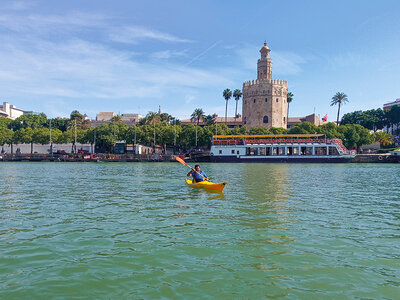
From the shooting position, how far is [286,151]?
Result: 71.0 meters

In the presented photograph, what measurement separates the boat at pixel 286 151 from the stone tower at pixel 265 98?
116ft

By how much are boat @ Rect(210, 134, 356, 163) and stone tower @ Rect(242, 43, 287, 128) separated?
35392 mm

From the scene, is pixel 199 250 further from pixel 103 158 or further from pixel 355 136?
pixel 355 136

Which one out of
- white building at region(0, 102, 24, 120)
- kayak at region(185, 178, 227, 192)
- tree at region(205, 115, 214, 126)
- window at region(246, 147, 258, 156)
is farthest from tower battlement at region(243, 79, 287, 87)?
white building at region(0, 102, 24, 120)

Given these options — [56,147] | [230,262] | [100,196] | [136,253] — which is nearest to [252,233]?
[230,262]

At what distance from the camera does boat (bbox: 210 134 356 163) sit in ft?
222

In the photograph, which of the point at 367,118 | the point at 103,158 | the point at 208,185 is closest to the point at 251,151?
the point at 103,158

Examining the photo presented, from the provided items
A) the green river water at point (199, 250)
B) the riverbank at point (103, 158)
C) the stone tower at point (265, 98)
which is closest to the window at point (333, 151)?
the riverbank at point (103, 158)

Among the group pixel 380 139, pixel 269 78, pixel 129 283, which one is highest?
pixel 269 78

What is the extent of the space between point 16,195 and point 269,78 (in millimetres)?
99372

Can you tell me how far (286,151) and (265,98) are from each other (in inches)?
1608

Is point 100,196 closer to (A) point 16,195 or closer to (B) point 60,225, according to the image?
(A) point 16,195

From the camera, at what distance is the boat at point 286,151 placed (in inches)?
2665

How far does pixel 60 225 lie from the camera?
11.5 metres
